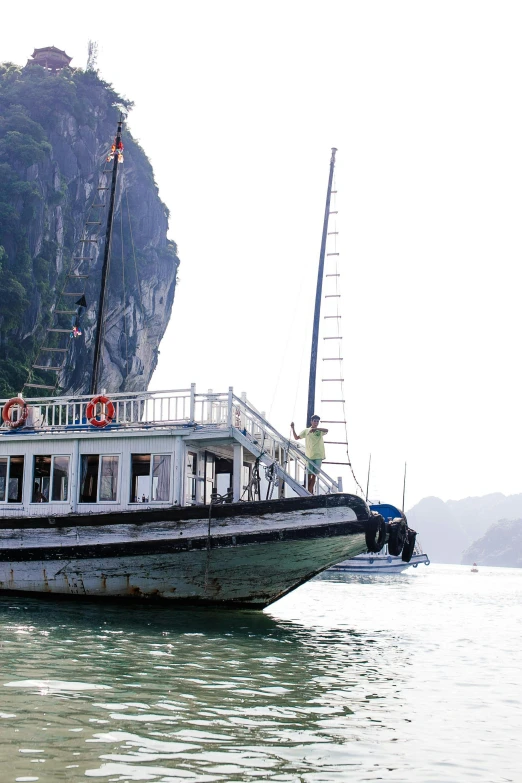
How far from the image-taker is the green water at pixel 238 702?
5.77m

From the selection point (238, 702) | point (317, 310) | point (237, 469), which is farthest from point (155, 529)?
point (317, 310)

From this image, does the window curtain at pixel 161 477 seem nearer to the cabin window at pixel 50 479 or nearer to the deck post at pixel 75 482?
the deck post at pixel 75 482

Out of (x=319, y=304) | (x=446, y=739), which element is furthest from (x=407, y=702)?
(x=319, y=304)

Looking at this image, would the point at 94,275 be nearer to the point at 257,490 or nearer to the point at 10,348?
the point at 10,348

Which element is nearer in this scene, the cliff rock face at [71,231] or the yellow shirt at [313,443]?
the yellow shirt at [313,443]

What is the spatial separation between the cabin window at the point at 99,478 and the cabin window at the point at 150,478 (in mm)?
380

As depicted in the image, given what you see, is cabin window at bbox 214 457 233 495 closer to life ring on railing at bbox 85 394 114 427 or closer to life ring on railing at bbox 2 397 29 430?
life ring on railing at bbox 85 394 114 427

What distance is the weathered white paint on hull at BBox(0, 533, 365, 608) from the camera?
14398 mm

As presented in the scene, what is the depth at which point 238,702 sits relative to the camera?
Result: 757 centimetres

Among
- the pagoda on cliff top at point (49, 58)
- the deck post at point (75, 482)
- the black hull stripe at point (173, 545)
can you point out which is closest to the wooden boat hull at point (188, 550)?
the black hull stripe at point (173, 545)

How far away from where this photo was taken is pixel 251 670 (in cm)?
939

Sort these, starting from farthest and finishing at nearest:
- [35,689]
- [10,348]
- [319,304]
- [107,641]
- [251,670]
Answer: [10,348]
[319,304]
[107,641]
[251,670]
[35,689]

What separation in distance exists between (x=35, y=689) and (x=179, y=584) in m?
7.38

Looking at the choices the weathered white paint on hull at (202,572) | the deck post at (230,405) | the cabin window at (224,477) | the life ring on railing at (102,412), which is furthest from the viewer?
the cabin window at (224,477)
